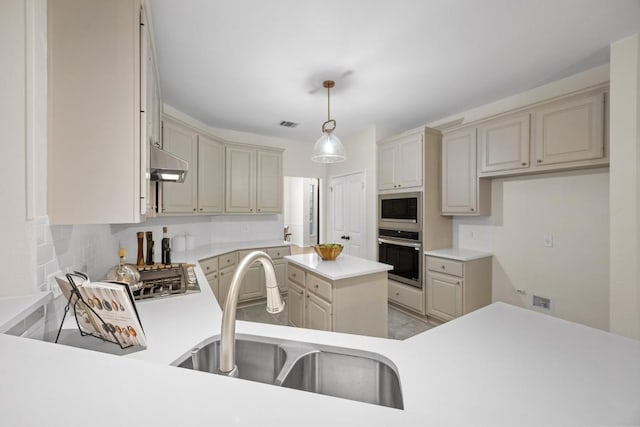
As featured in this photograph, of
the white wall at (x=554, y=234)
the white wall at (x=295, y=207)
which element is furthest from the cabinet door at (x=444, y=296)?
the white wall at (x=295, y=207)

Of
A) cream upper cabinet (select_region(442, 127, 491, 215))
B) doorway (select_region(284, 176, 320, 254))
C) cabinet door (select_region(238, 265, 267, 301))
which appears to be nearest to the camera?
cream upper cabinet (select_region(442, 127, 491, 215))

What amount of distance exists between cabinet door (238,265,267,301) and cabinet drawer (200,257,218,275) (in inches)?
22.5

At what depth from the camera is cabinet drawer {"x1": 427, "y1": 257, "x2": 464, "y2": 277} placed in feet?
9.45

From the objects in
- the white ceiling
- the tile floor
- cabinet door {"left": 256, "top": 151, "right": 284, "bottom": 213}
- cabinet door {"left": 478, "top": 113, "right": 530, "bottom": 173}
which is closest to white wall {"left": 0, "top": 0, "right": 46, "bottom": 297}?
the white ceiling

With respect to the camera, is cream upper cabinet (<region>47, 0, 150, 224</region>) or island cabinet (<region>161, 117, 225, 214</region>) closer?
cream upper cabinet (<region>47, 0, 150, 224</region>)

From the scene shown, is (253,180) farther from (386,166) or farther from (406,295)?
(406,295)

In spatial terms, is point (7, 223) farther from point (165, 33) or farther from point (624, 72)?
point (624, 72)

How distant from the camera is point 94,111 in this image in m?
1.10

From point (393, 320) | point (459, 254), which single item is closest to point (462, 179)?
point (459, 254)

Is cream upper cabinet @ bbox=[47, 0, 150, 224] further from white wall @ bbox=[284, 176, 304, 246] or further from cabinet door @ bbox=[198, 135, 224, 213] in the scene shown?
white wall @ bbox=[284, 176, 304, 246]

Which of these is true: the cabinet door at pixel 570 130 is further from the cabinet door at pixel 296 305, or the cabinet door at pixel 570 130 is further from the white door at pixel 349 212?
the cabinet door at pixel 296 305

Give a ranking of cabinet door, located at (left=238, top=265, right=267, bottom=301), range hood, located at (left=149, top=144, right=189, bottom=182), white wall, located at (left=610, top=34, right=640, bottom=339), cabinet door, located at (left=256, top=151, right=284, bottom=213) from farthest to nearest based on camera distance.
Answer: cabinet door, located at (left=256, top=151, right=284, bottom=213) < cabinet door, located at (left=238, top=265, right=267, bottom=301) < white wall, located at (left=610, top=34, right=640, bottom=339) < range hood, located at (left=149, top=144, right=189, bottom=182)

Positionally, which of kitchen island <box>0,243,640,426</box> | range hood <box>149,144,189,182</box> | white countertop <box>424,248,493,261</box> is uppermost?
range hood <box>149,144,189,182</box>

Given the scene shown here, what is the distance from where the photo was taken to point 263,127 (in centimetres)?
399
